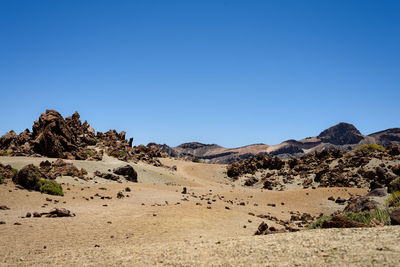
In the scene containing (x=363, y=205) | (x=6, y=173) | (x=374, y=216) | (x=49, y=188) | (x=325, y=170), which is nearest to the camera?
(x=374, y=216)

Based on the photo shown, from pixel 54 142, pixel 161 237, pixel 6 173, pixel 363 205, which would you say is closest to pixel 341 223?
pixel 161 237

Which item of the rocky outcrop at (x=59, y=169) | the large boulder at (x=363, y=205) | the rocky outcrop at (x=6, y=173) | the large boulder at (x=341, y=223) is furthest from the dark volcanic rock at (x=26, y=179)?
the large boulder at (x=363, y=205)

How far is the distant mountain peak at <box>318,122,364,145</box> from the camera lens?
5965 inches

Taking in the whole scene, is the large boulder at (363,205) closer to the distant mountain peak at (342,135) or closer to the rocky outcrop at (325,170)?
the rocky outcrop at (325,170)

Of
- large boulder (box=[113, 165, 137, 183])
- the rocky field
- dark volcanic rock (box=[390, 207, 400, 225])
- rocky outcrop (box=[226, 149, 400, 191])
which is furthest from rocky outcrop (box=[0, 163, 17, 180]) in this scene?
rocky outcrop (box=[226, 149, 400, 191])

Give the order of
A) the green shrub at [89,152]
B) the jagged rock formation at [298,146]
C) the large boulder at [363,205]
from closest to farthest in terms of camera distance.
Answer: the large boulder at [363,205] < the green shrub at [89,152] < the jagged rock formation at [298,146]

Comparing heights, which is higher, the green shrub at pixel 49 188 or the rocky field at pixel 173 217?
the green shrub at pixel 49 188

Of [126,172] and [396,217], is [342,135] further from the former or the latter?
[396,217]

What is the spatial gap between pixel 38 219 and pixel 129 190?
33.2 ft

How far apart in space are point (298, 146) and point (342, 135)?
2240 centimetres

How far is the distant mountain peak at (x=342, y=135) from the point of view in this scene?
151500 millimetres

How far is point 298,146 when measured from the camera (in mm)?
163500

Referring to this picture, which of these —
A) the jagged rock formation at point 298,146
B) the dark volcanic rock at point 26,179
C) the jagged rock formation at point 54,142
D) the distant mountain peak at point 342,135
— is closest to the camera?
the dark volcanic rock at point 26,179

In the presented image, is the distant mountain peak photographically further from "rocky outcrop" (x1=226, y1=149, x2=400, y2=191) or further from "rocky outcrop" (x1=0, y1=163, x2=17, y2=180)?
"rocky outcrop" (x1=0, y1=163, x2=17, y2=180)
